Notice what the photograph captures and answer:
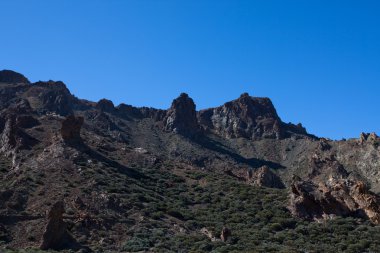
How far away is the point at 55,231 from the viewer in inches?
1447

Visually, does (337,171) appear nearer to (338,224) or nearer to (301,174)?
(301,174)

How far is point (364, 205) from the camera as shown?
146 ft

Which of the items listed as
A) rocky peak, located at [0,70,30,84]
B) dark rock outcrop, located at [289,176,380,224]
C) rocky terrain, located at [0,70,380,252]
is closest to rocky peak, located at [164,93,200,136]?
rocky peak, located at [0,70,30,84]

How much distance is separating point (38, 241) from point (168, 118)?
356 ft

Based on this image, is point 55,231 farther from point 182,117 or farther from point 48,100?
point 182,117

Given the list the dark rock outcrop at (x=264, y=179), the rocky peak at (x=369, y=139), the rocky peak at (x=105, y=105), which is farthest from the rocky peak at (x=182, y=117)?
the dark rock outcrop at (x=264, y=179)

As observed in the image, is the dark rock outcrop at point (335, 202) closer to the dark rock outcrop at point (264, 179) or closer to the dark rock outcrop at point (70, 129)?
the dark rock outcrop at point (264, 179)

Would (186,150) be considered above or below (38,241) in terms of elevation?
above

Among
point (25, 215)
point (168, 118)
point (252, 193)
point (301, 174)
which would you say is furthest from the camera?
point (168, 118)

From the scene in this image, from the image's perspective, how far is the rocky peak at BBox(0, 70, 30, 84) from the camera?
165250 mm

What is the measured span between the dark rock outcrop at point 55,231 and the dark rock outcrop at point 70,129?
23440 millimetres

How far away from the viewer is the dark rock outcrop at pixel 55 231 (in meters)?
36.1

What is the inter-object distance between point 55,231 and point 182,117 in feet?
352

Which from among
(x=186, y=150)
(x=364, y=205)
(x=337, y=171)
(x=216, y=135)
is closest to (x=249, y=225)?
(x=364, y=205)
